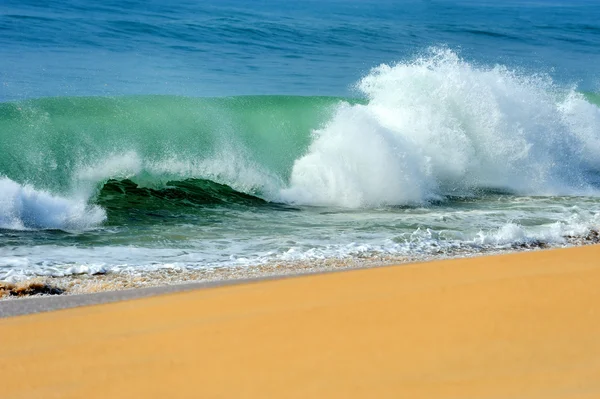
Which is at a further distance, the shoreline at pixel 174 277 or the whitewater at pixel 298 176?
the whitewater at pixel 298 176

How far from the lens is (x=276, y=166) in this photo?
10.5 m

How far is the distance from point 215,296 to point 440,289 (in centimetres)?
121

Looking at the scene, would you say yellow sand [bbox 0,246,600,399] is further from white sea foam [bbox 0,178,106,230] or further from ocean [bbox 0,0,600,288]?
white sea foam [bbox 0,178,106,230]

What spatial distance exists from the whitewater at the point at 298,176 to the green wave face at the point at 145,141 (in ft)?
0.09

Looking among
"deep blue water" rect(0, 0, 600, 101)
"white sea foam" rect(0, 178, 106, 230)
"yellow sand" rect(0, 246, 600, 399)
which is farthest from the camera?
"deep blue water" rect(0, 0, 600, 101)

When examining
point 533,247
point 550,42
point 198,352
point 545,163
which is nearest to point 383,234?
point 533,247

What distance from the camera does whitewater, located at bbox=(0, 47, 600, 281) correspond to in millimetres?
6809

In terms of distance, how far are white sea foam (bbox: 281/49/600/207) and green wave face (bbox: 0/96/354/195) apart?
75 cm

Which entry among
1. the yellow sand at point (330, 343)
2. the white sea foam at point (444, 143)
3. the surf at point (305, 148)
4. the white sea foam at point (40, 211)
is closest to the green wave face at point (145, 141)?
the surf at point (305, 148)

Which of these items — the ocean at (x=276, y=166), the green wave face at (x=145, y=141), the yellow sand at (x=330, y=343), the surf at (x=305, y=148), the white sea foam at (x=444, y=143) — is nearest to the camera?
the yellow sand at (x=330, y=343)

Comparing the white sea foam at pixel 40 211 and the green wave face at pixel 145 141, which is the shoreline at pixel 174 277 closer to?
the white sea foam at pixel 40 211

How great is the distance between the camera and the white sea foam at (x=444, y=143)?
965cm

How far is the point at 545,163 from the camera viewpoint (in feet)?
37.7

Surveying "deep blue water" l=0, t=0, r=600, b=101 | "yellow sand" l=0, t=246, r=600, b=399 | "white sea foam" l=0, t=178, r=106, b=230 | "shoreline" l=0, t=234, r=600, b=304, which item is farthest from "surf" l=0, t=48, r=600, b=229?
"yellow sand" l=0, t=246, r=600, b=399
